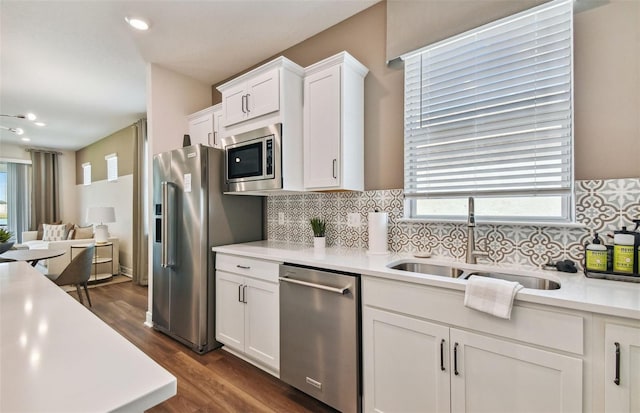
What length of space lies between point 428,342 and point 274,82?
80.3 inches

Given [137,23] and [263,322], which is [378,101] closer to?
[263,322]

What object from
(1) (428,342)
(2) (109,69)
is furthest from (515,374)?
(2) (109,69)

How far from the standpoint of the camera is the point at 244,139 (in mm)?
2496

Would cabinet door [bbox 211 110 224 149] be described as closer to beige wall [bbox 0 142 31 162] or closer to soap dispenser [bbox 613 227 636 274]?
soap dispenser [bbox 613 227 636 274]

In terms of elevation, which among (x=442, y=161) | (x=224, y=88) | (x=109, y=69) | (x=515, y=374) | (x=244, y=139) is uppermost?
(x=109, y=69)

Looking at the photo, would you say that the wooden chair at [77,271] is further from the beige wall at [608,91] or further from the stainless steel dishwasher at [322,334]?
the beige wall at [608,91]

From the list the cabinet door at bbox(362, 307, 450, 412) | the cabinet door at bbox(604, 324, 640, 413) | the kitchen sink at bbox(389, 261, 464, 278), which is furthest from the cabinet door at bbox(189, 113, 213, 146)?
the cabinet door at bbox(604, 324, 640, 413)

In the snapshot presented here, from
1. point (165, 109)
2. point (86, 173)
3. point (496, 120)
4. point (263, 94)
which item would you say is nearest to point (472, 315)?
point (496, 120)

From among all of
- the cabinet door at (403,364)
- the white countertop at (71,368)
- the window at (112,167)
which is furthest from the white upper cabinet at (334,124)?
the window at (112,167)

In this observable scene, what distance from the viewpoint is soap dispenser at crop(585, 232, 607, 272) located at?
1.38 m

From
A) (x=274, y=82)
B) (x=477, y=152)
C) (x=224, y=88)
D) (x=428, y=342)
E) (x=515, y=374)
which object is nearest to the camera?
(x=515, y=374)

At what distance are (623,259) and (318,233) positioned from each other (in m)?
1.76

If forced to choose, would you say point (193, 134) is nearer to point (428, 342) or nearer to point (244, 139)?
point (244, 139)

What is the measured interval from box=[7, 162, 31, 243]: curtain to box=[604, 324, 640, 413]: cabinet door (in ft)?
31.9
